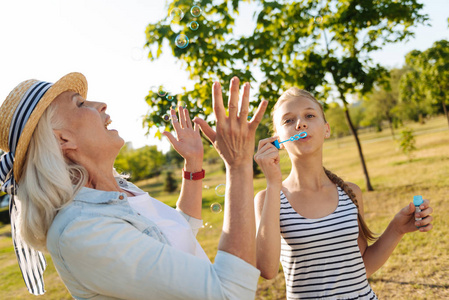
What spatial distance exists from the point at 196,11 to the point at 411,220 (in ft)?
11.4

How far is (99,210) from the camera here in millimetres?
1293

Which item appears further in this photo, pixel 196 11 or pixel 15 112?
pixel 196 11

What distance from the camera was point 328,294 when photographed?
5.81 ft

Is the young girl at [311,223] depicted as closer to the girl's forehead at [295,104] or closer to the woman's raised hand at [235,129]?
the girl's forehead at [295,104]

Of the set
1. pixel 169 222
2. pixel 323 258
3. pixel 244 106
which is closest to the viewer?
pixel 244 106

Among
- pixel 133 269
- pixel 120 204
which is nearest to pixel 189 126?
pixel 120 204

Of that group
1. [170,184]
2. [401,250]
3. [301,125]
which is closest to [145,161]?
[170,184]

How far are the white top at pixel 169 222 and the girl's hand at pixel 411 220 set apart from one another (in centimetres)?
117

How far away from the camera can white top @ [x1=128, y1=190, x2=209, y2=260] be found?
150cm

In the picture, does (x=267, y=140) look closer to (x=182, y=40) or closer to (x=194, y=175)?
(x=194, y=175)

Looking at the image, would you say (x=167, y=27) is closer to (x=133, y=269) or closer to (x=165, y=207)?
Result: (x=165, y=207)

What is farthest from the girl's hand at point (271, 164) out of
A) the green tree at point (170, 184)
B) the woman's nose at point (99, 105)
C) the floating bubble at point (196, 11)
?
the green tree at point (170, 184)

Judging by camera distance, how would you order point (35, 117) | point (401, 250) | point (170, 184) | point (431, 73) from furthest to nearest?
point (170, 184)
point (431, 73)
point (401, 250)
point (35, 117)

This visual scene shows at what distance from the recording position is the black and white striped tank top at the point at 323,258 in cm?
180
